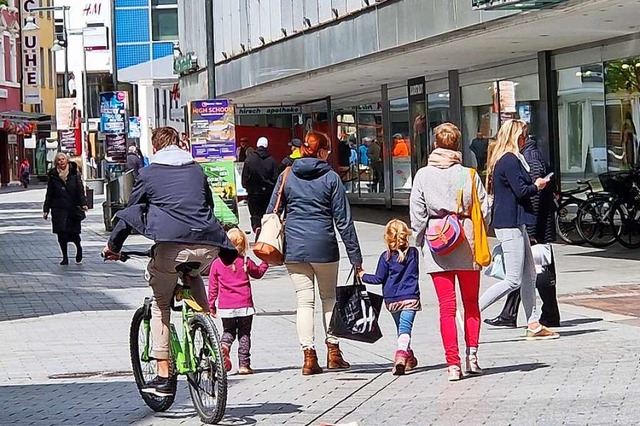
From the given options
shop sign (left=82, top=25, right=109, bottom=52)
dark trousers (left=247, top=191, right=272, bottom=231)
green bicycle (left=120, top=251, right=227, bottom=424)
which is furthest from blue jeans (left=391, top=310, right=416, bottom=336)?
shop sign (left=82, top=25, right=109, bottom=52)

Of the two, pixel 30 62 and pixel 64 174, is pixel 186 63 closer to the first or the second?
pixel 64 174

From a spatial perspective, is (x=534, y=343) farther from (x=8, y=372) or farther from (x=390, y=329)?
(x=8, y=372)

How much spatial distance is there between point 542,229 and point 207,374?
16.4ft

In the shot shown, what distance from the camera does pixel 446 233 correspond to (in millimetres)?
9398

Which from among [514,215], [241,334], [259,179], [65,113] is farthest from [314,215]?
[65,113]

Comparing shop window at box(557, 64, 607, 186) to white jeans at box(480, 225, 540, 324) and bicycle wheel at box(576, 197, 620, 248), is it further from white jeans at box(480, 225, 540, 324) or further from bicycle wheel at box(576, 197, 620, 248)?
white jeans at box(480, 225, 540, 324)

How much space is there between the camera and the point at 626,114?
22.0m

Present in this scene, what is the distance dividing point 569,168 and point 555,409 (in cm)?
1634

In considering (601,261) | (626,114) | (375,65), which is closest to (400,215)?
(375,65)

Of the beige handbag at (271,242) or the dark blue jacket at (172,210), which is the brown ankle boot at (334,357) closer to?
the beige handbag at (271,242)

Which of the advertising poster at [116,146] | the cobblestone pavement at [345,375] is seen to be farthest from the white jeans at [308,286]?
the advertising poster at [116,146]

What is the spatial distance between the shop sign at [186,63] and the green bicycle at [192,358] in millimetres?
32736

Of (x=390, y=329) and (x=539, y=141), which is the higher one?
(x=539, y=141)

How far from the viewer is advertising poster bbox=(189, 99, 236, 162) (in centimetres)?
2309
